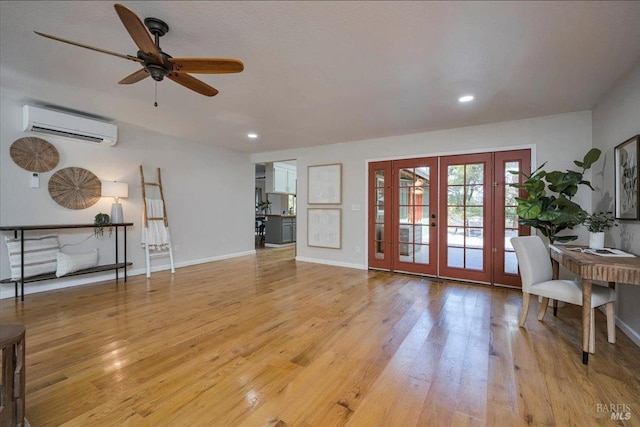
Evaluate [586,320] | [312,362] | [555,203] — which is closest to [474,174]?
[555,203]

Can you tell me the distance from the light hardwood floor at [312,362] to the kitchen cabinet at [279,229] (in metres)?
4.79

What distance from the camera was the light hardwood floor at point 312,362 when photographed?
160 centimetres

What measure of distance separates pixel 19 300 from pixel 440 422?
4.88m

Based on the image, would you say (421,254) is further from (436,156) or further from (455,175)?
(436,156)

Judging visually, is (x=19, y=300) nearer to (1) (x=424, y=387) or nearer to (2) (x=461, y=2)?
(1) (x=424, y=387)

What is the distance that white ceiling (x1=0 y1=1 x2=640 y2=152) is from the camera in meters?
1.89

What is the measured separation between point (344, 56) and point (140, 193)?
4.36 meters

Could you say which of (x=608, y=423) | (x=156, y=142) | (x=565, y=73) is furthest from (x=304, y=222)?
(x=608, y=423)

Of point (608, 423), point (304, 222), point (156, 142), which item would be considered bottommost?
point (608, 423)

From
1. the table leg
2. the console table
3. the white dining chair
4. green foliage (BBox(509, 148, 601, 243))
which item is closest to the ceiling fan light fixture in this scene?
the console table

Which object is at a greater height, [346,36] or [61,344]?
[346,36]

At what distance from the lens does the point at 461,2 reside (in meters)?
1.78

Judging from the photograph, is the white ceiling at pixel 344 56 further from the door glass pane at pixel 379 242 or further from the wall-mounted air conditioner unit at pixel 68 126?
the door glass pane at pixel 379 242

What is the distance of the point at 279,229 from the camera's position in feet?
27.8
